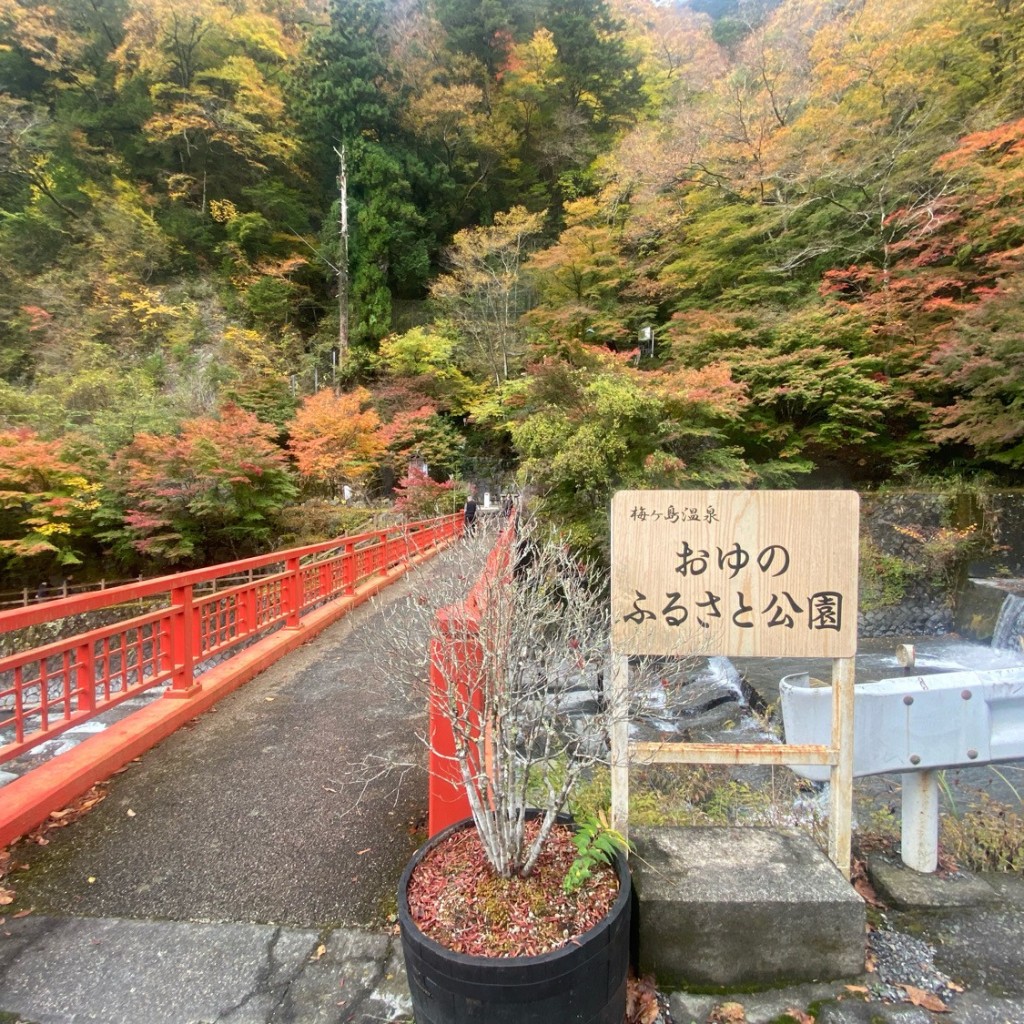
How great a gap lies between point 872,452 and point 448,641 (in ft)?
50.3

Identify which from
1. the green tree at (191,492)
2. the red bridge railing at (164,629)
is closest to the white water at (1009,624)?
the red bridge railing at (164,629)

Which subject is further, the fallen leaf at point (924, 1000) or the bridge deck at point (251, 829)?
A: the bridge deck at point (251, 829)

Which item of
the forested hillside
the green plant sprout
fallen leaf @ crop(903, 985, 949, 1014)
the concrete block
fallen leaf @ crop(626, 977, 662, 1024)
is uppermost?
the forested hillside

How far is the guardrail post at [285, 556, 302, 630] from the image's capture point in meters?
6.16

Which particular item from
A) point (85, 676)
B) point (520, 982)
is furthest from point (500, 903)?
point (85, 676)

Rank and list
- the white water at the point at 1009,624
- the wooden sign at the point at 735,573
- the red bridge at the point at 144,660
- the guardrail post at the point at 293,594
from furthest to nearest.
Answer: the white water at the point at 1009,624
the guardrail post at the point at 293,594
the red bridge at the point at 144,660
the wooden sign at the point at 735,573

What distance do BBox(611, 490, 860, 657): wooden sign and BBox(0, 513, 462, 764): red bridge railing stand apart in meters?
2.11

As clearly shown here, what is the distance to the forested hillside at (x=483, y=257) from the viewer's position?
37.9 ft

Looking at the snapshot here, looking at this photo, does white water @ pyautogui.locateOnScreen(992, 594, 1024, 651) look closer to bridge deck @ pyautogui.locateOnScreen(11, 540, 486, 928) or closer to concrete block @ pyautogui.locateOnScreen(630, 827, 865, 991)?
concrete block @ pyautogui.locateOnScreen(630, 827, 865, 991)

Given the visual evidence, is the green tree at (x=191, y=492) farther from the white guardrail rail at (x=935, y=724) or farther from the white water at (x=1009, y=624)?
the white water at (x=1009, y=624)

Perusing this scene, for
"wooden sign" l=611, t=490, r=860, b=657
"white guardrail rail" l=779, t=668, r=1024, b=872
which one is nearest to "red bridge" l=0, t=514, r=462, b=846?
"wooden sign" l=611, t=490, r=860, b=657

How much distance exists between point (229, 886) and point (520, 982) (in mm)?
1627

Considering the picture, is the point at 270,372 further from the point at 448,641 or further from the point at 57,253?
the point at 448,641

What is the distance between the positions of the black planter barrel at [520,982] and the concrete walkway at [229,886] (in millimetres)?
530
